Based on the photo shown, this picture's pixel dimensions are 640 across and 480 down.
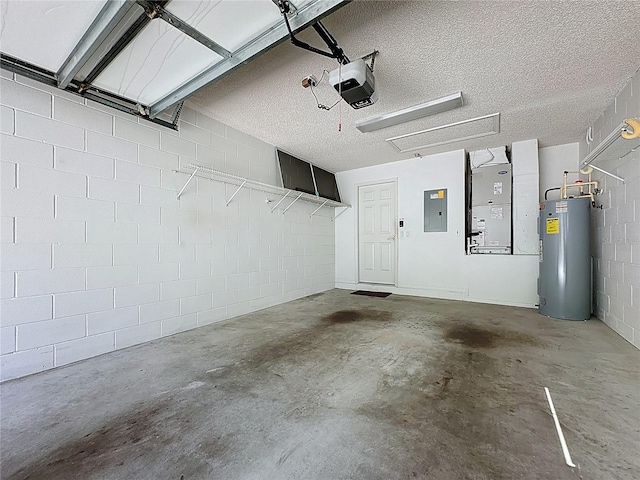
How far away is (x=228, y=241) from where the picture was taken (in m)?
3.56

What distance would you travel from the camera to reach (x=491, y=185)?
14.7ft

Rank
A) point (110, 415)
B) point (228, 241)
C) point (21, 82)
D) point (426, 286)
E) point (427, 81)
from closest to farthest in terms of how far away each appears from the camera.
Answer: point (110, 415) → point (21, 82) → point (427, 81) → point (228, 241) → point (426, 286)

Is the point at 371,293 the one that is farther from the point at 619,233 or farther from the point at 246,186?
the point at 619,233

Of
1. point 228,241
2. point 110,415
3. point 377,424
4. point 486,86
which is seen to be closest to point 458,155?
point 486,86

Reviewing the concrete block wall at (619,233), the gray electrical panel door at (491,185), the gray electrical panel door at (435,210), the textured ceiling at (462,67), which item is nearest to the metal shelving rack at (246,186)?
the textured ceiling at (462,67)

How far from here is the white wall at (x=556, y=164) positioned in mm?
4168

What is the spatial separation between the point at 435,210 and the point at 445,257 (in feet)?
2.83

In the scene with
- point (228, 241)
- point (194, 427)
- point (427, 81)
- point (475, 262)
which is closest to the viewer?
point (194, 427)

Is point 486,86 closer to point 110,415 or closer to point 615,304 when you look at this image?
point 615,304

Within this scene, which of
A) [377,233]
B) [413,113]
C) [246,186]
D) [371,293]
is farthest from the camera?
Answer: [377,233]

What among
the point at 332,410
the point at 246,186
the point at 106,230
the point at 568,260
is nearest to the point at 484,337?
the point at 568,260

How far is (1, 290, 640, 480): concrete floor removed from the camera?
1179mm

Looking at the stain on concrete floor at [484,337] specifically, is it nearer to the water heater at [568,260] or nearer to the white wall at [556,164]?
the water heater at [568,260]

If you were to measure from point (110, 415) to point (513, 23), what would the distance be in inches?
141
